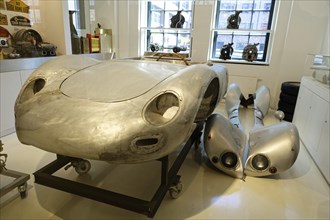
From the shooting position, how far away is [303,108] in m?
2.69

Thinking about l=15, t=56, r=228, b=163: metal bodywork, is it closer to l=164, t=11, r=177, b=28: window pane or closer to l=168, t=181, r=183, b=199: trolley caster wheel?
l=168, t=181, r=183, b=199: trolley caster wheel

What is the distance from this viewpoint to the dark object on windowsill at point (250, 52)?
393cm

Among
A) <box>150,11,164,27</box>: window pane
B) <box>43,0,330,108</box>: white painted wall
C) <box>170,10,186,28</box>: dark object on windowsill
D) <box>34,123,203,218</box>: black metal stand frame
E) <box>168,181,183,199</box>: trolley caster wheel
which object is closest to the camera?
<box>34,123,203,218</box>: black metal stand frame

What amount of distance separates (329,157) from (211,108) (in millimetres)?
1035

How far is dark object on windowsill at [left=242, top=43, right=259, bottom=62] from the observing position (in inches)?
155

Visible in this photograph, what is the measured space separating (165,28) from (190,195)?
11.6 feet

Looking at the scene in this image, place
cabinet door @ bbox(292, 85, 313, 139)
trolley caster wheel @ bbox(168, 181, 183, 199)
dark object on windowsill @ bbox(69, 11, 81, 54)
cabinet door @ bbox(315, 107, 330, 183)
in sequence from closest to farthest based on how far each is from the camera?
trolley caster wheel @ bbox(168, 181, 183, 199), cabinet door @ bbox(315, 107, 330, 183), cabinet door @ bbox(292, 85, 313, 139), dark object on windowsill @ bbox(69, 11, 81, 54)

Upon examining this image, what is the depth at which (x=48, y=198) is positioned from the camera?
1478mm

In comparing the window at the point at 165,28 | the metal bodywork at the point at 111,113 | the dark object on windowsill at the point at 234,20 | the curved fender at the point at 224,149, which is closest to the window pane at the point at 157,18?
the window at the point at 165,28

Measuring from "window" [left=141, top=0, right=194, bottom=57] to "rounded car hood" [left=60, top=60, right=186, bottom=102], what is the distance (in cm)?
298

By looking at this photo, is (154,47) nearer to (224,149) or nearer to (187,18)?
(187,18)

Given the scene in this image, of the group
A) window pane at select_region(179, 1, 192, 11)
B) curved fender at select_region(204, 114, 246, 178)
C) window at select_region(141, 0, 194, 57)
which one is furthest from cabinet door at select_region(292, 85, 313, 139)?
window pane at select_region(179, 1, 192, 11)

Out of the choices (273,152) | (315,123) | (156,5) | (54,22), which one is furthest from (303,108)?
(54,22)

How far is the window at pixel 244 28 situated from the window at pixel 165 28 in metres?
0.55
